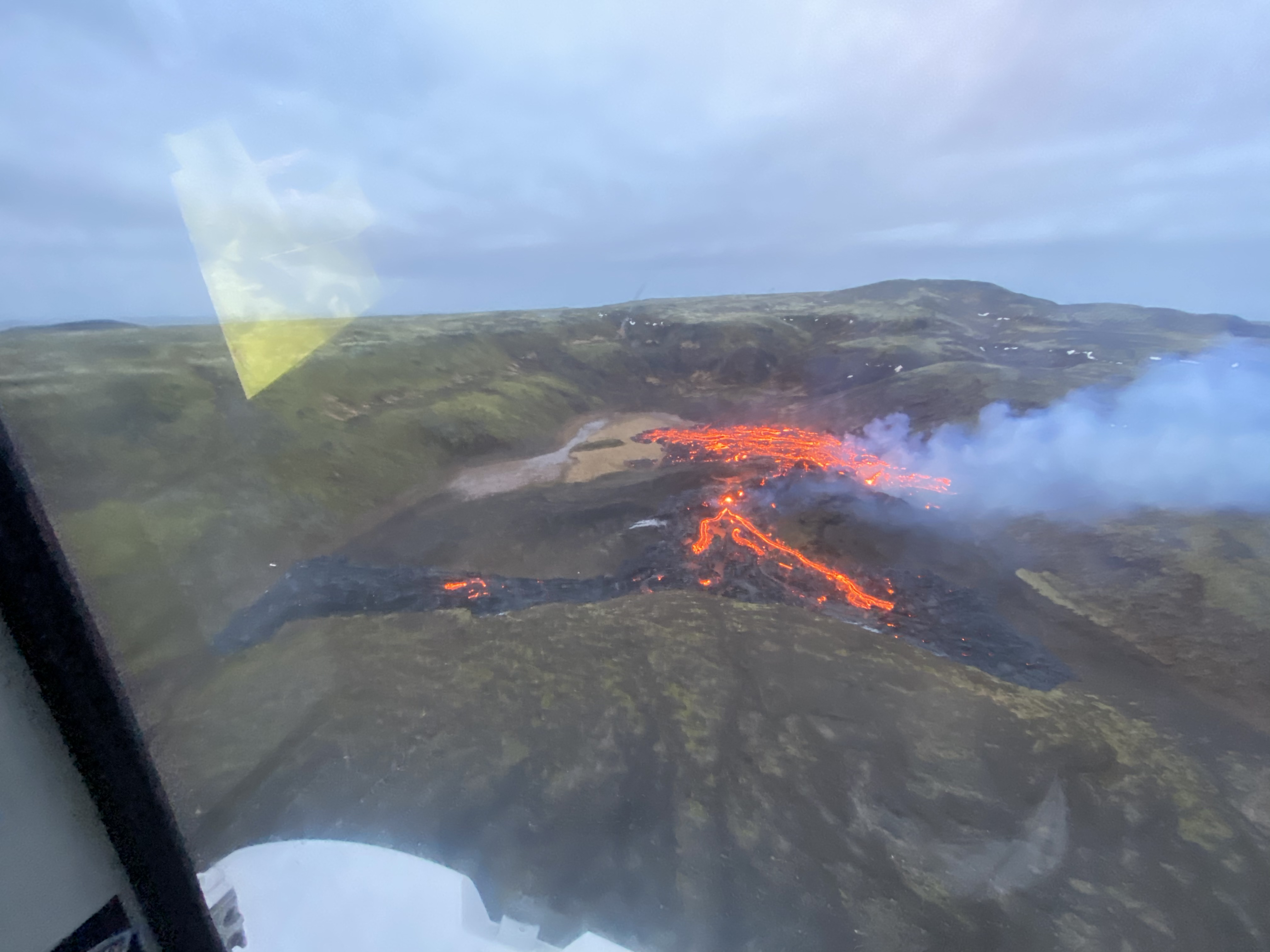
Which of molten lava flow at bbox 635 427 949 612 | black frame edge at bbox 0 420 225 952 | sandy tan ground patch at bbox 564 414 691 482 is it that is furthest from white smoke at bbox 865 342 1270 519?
black frame edge at bbox 0 420 225 952

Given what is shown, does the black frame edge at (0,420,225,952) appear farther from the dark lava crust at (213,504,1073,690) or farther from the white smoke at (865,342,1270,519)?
the white smoke at (865,342,1270,519)

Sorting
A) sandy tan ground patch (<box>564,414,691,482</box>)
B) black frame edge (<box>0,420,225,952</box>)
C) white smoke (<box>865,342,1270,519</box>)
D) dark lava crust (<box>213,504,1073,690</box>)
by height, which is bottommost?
sandy tan ground patch (<box>564,414,691,482</box>)

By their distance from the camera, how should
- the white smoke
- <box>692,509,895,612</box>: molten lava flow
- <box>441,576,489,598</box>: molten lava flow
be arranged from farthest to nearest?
the white smoke
<box>441,576,489,598</box>: molten lava flow
<box>692,509,895,612</box>: molten lava flow

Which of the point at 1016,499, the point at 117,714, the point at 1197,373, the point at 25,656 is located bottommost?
the point at 1016,499

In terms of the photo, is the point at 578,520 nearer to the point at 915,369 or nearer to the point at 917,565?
the point at 917,565

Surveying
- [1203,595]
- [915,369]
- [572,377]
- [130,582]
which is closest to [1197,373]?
[915,369]

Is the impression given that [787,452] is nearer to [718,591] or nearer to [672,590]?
[718,591]
